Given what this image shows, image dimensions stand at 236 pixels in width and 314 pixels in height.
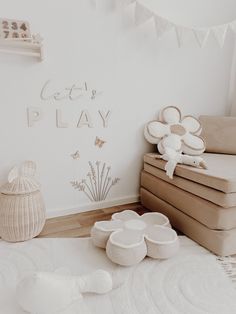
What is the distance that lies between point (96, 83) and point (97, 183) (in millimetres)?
776

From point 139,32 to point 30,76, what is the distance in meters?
0.89

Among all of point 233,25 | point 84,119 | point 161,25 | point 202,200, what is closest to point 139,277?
point 202,200

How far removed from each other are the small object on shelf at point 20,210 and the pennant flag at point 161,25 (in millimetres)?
1411

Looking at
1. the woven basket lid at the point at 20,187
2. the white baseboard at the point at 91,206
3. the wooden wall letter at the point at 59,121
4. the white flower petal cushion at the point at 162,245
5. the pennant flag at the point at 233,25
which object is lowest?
the white baseboard at the point at 91,206

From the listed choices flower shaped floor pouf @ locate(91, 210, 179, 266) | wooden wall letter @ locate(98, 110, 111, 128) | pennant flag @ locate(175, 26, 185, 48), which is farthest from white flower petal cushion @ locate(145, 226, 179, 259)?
pennant flag @ locate(175, 26, 185, 48)

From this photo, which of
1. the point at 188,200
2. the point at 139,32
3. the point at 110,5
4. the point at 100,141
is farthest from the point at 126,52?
the point at 188,200

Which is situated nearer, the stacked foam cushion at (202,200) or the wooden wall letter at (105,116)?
the stacked foam cushion at (202,200)

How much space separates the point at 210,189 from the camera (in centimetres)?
147

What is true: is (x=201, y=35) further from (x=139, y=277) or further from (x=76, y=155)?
(x=139, y=277)

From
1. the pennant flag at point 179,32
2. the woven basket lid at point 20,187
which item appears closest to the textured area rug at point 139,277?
the woven basket lid at point 20,187

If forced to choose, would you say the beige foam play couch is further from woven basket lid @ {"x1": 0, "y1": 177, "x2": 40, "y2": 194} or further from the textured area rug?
woven basket lid @ {"x1": 0, "y1": 177, "x2": 40, "y2": 194}

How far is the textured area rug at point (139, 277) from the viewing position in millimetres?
1096

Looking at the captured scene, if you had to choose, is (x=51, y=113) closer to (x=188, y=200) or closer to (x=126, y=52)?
(x=126, y=52)

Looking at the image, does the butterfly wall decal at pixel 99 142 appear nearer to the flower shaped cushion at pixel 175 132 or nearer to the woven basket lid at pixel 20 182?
the flower shaped cushion at pixel 175 132
